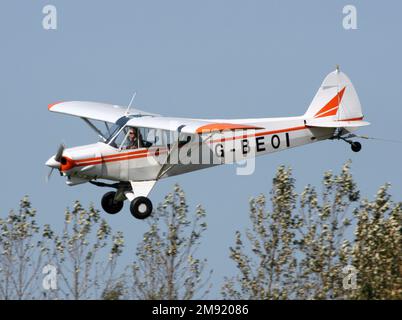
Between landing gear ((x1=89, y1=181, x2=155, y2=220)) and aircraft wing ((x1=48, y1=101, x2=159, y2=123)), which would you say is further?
aircraft wing ((x1=48, y1=101, x2=159, y2=123))

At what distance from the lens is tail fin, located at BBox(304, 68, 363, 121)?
28.5m

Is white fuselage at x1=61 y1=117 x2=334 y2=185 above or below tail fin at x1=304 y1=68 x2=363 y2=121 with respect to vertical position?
below

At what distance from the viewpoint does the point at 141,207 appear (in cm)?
2477

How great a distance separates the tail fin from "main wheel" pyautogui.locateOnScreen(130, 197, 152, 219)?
5148 mm

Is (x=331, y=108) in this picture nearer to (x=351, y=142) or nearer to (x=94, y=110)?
(x=351, y=142)

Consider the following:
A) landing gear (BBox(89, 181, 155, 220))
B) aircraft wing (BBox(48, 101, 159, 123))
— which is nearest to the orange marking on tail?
aircraft wing (BBox(48, 101, 159, 123))

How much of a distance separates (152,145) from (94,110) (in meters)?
2.40

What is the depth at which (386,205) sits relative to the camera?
32.1 metres

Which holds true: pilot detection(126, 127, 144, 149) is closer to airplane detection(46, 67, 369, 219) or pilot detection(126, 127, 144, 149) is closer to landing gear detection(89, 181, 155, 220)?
airplane detection(46, 67, 369, 219)

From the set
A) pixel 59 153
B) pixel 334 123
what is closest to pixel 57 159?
pixel 59 153
